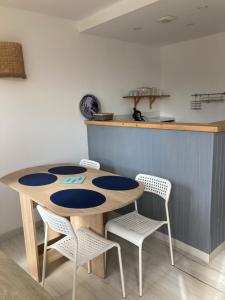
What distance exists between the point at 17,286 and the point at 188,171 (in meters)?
1.63

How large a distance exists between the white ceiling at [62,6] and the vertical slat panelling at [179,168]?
127 centimetres

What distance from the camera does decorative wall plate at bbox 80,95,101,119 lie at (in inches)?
121

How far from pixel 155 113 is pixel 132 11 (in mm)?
2045

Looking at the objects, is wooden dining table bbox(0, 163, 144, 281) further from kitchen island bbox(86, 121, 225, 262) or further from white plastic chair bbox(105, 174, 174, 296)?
kitchen island bbox(86, 121, 225, 262)

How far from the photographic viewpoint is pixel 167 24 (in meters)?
2.86

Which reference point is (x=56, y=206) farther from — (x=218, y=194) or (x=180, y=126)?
(x=218, y=194)

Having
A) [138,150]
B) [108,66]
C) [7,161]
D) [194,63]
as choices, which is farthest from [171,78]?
[7,161]

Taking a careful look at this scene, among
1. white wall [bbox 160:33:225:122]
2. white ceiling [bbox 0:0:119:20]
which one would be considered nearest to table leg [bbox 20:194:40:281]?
white ceiling [bbox 0:0:119:20]

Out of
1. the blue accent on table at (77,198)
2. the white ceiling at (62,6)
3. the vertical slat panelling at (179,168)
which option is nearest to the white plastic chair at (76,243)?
the blue accent on table at (77,198)

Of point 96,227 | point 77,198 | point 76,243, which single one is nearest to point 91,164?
point 96,227

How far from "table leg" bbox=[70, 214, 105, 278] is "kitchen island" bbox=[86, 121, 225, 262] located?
778 mm

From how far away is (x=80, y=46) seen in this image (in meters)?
3.00

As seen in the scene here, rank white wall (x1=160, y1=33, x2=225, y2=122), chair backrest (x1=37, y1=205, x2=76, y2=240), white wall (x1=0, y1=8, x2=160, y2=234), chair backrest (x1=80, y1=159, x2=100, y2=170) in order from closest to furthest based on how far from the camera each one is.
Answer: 1. chair backrest (x1=37, y1=205, x2=76, y2=240)
2. white wall (x1=0, y1=8, x2=160, y2=234)
3. chair backrest (x1=80, y1=159, x2=100, y2=170)
4. white wall (x1=160, y1=33, x2=225, y2=122)

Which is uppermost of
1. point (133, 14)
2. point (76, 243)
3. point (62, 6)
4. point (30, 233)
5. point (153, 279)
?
point (62, 6)
